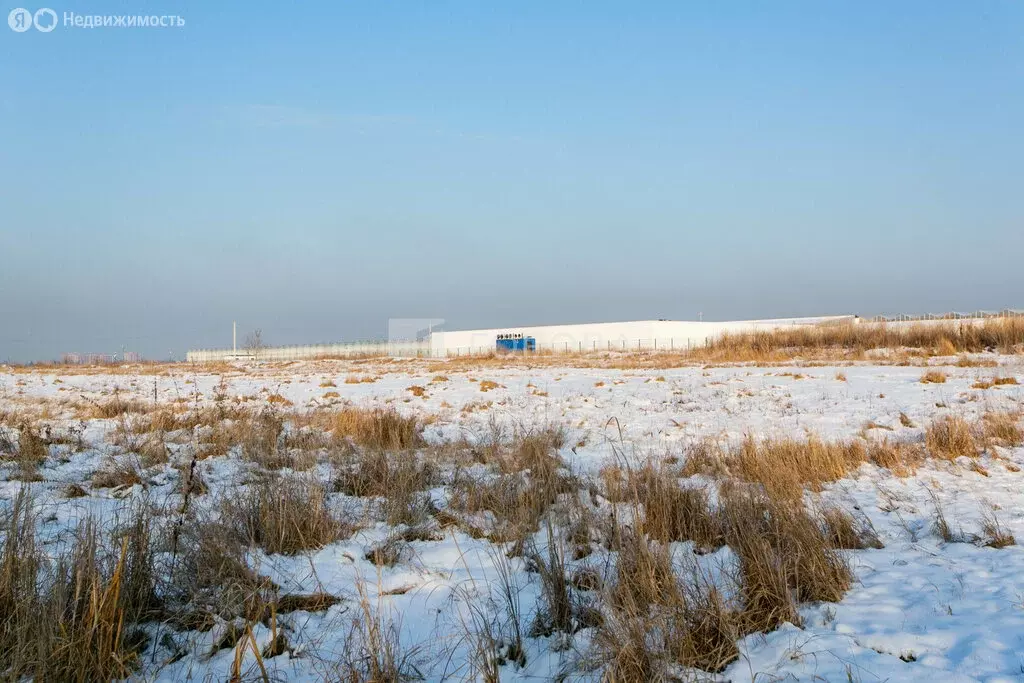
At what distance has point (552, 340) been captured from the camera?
65.6 metres

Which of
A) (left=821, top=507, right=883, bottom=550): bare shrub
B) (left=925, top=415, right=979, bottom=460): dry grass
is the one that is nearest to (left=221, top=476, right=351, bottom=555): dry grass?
(left=821, top=507, right=883, bottom=550): bare shrub

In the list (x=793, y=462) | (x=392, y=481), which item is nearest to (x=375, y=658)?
(x=392, y=481)

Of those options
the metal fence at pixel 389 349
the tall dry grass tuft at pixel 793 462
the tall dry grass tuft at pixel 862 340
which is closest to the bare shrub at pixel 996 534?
the tall dry grass tuft at pixel 793 462

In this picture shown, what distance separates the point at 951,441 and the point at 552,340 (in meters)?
58.8

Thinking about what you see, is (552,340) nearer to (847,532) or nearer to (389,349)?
(389,349)

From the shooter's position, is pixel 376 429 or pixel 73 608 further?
pixel 376 429

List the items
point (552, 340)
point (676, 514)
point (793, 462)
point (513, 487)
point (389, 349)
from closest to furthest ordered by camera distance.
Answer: point (676, 514) < point (513, 487) < point (793, 462) < point (389, 349) < point (552, 340)

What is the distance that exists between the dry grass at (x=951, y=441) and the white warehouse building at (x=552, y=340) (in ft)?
157

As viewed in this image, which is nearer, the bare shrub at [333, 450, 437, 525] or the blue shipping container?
the bare shrub at [333, 450, 437, 525]

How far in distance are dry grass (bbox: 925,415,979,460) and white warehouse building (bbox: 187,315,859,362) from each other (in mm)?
47879

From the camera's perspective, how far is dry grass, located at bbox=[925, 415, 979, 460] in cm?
656

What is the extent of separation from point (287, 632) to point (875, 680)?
2566 millimetres

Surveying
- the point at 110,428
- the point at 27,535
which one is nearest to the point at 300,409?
the point at 110,428

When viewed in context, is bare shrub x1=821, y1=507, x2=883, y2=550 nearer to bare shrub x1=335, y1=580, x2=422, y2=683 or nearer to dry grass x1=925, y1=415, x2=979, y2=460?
bare shrub x1=335, y1=580, x2=422, y2=683
